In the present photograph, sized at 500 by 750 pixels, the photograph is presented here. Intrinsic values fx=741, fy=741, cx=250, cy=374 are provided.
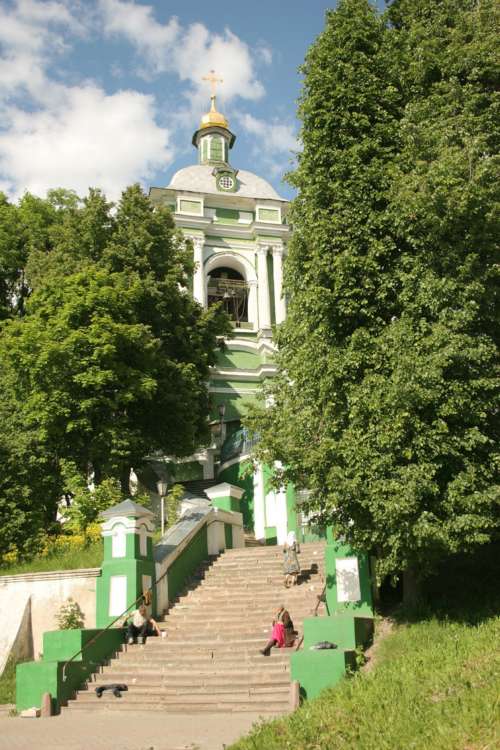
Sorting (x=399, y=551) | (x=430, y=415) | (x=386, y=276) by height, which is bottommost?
(x=399, y=551)

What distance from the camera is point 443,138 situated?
453 inches

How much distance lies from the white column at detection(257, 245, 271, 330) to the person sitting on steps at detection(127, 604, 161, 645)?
20495 mm

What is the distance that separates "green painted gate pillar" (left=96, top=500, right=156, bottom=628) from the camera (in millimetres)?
13523

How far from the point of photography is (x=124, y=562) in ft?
45.2

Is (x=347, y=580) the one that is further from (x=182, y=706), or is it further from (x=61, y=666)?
(x=61, y=666)

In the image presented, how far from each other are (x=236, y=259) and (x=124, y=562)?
2184cm

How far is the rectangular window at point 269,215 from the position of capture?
111ft

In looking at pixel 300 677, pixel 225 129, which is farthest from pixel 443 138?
pixel 225 129

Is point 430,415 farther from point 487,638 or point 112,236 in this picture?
point 112,236

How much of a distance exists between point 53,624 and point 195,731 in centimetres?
593

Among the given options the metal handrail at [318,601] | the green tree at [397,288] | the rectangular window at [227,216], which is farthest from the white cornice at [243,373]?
the metal handrail at [318,601]

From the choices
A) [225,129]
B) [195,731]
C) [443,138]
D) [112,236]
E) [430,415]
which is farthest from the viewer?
[225,129]

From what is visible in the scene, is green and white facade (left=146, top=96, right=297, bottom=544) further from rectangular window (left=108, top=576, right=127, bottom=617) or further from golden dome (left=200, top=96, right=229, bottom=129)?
rectangular window (left=108, top=576, right=127, bottom=617)

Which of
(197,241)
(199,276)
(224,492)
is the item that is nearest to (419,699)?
(224,492)
